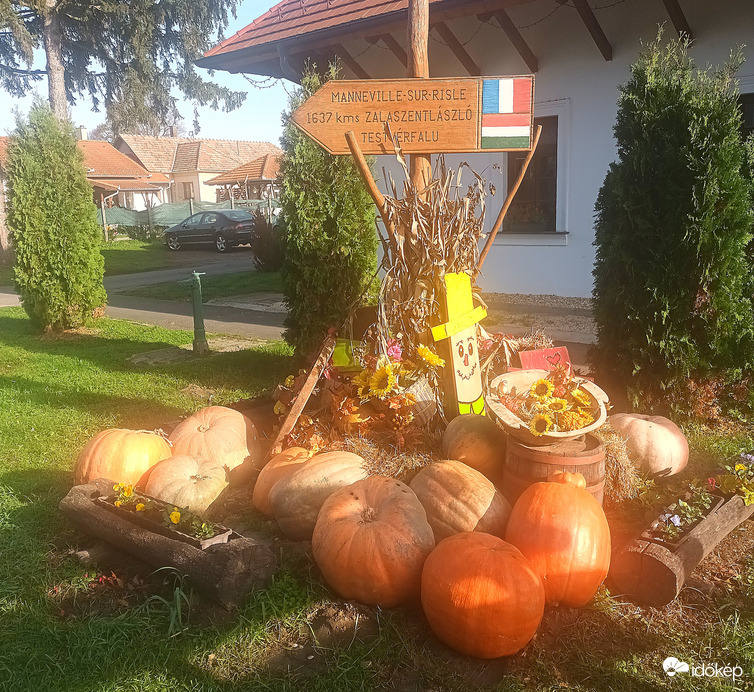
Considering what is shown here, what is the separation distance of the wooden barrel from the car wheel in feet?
71.5

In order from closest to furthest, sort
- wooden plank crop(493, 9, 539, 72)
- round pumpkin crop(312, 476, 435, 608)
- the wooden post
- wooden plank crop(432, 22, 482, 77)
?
round pumpkin crop(312, 476, 435, 608), the wooden post, wooden plank crop(493, 9, 539, 72), wooden plank crop(432, 22, 482, 77)

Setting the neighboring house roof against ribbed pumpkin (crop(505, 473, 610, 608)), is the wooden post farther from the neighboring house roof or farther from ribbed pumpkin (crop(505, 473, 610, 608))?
the neighboring house roof

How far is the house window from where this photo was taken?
9766mm

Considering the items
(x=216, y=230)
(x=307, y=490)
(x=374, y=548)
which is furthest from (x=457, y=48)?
(x=216, y=230)

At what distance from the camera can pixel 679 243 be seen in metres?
4.61

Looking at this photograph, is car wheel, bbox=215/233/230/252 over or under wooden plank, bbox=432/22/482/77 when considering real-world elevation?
under

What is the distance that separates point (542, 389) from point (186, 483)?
208 centimetres

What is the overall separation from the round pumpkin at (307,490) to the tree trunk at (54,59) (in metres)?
18.9

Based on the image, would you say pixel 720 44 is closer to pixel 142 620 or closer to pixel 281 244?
pixel 281 244

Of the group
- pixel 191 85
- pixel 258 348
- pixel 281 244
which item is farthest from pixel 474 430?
pixel 191 85

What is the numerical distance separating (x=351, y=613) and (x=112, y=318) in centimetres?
986

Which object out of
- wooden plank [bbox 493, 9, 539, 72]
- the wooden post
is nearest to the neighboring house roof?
wooden plank [bbox 493, 9, 539, 72]
